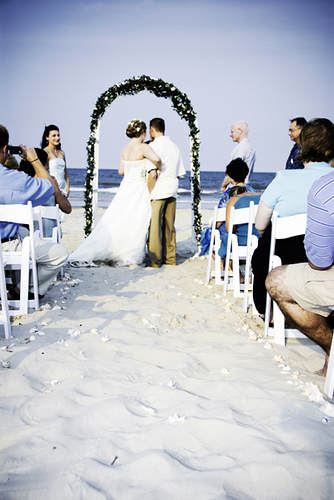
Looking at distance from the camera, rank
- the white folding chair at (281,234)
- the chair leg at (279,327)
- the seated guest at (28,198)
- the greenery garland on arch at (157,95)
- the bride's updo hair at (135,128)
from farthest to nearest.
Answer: the greenery garland on arch at (157,95) → the bride's updo hair at (135,128) → the seated guest at (28,198) → the chair leg at (279,327) → the white folding chair at (281,234)

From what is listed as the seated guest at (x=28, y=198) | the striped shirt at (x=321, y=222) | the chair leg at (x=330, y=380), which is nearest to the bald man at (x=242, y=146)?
the seated guest at (x=28, y=198)

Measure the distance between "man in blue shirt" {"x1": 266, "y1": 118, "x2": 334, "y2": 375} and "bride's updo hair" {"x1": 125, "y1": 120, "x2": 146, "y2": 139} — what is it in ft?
13.1

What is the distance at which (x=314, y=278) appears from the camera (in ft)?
7.69

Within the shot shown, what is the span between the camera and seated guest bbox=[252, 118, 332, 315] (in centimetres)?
279

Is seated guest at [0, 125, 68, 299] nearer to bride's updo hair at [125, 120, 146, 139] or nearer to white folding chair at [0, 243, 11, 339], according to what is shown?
white folding chair at [0, 243, 11, 339]

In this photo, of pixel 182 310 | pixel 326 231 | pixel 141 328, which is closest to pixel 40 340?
pixel 141 328

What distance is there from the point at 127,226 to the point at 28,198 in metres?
3.14

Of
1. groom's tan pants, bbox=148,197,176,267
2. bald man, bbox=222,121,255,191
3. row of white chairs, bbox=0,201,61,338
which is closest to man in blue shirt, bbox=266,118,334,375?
row of white chairs, bbox=0,201,61,338

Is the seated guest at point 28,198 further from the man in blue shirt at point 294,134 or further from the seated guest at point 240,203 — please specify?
the man in blue shirt at point 294,134

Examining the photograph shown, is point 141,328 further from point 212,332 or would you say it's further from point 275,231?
point 275,231

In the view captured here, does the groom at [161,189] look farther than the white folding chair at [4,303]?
Yes

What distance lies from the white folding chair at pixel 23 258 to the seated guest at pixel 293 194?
2.02 metres

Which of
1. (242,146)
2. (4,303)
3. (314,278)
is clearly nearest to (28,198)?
(4,303)

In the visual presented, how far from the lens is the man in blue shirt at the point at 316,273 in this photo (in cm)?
217
